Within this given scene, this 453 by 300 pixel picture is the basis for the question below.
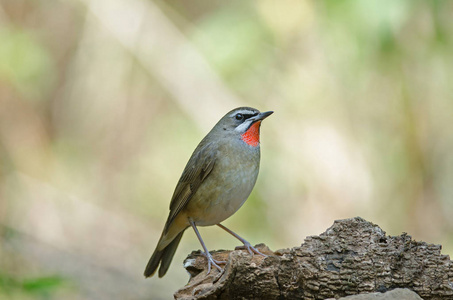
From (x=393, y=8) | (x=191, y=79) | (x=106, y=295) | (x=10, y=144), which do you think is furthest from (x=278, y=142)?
(x=10, y=144)

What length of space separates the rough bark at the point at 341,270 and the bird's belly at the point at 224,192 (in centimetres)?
124

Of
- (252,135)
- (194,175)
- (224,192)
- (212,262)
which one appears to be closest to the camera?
(212,262)

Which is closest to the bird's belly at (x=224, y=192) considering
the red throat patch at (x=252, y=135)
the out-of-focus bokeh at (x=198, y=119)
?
the red throat patch at (x=252, y=135)

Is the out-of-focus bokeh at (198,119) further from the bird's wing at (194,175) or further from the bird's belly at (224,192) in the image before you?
the bird's belly at (224,192)

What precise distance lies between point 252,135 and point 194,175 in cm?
66

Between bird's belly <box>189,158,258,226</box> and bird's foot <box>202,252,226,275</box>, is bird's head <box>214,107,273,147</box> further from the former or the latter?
bird's foot <box>202,252,226,275</box>

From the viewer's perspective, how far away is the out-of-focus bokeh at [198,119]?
8516mm

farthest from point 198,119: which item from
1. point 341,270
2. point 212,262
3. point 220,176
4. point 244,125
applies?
point 341,270

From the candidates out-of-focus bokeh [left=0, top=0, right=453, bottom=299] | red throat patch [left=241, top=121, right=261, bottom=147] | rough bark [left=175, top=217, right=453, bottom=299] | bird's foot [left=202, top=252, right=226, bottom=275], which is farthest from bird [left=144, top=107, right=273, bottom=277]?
out-of-focus bokeh [left=0, top=0, right=453, bottom=299]

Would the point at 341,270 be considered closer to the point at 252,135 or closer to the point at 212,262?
the point at 212,262

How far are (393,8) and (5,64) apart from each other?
6.34m

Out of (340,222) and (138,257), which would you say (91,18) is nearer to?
(138,257)

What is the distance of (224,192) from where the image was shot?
5238 mm

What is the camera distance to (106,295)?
26.9 feet
